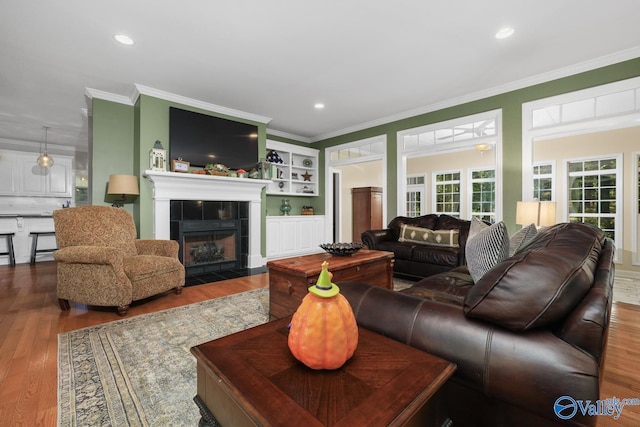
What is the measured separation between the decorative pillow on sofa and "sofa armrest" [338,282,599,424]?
10.0 ft

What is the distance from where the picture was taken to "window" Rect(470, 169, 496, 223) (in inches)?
243

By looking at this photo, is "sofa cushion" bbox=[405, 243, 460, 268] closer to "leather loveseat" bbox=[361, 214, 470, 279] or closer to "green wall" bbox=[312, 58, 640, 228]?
"leather loveseat" bbox=[361, 214, 470, 279]

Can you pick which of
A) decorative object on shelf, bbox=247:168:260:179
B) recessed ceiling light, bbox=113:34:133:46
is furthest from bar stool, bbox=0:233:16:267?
recessed ceiling light, bbox=113:34:133:46

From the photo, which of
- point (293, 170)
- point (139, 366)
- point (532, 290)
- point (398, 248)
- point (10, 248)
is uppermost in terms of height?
point (293, 170)

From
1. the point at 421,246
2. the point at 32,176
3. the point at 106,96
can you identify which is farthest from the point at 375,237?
the point at 32,176

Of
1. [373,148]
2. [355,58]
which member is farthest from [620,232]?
[355,58]

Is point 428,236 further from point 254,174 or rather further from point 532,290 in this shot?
point 532,290

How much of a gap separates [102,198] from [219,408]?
13.7 feet

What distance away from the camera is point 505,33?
267cm

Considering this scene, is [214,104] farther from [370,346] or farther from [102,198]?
[370,346]

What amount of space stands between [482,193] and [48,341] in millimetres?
7246

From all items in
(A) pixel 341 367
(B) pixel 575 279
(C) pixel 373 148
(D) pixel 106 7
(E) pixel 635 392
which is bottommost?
(E) pixel 635 392

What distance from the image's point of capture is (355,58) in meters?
3.13

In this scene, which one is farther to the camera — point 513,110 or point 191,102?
point 191,102
